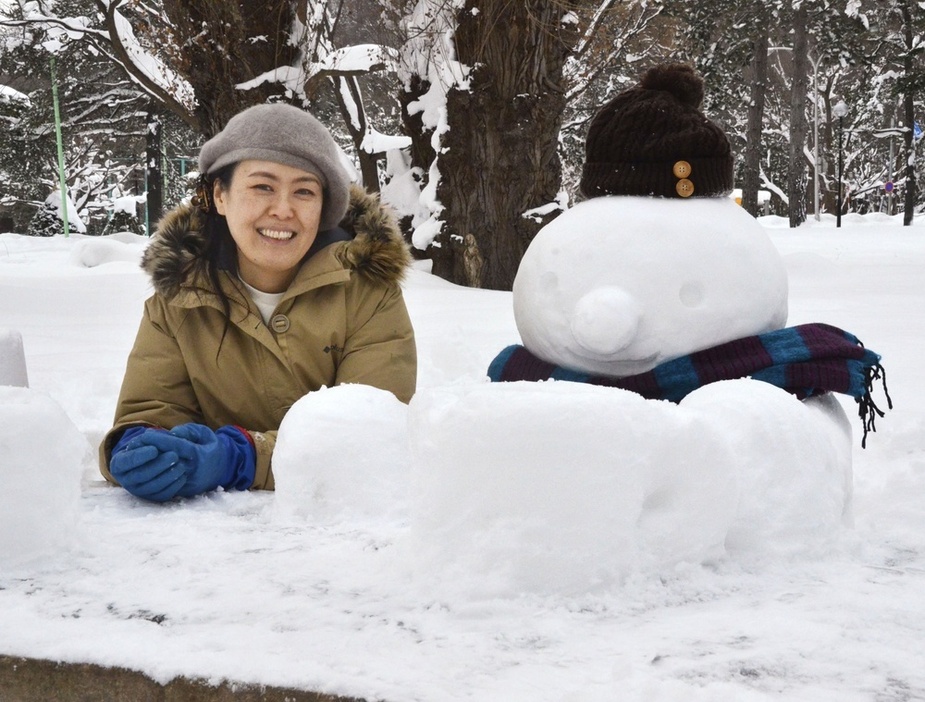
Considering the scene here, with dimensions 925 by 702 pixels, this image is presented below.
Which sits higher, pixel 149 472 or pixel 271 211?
pixel 271 211

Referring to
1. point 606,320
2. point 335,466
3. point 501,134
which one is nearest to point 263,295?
point 335,466

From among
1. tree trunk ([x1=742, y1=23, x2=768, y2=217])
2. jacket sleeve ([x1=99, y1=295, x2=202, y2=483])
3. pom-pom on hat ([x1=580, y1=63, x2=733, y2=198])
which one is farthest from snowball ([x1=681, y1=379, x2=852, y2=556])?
tree trunk ([x1=742, y1=23, x2=768, y2=217])

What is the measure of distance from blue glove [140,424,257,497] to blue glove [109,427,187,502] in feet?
0.05

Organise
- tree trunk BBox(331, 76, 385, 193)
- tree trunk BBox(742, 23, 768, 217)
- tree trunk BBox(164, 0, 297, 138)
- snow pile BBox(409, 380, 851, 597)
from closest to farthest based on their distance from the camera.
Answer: snow pile BBox(409, 380, 851, 597) → tree trunk BBox(164, 0, 297, 138) → tree trunk BBox(331, 76, 385, 193) → tree trunk BBox(742, 23, 768, 217)

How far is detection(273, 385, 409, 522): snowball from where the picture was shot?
2242 millimetres

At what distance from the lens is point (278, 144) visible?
2893mm

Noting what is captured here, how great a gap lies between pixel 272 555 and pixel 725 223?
4.47 ft

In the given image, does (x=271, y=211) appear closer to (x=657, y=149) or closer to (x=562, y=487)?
(x=657, y=149)

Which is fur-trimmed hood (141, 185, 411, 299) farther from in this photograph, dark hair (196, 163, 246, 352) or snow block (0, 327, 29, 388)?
snow block (0, 327, 29, 388)

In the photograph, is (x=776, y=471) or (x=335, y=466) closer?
(x=776, y=471)

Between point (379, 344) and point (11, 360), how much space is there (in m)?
1.13

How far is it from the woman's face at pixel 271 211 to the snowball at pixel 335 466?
786 mm

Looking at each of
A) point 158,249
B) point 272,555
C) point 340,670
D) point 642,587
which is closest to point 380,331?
point 158,249

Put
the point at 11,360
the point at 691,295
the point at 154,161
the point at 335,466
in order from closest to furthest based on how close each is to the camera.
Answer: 1. the point at 335,466
2. the point at 691,295
3. the point at 11,360
4. the point at 154,161
